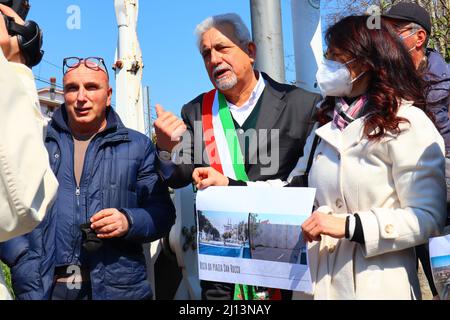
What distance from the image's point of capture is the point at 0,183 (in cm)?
149

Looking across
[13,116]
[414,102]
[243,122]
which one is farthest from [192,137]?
[13,116]

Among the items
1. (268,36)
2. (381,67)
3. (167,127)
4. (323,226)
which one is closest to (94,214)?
(167,127)

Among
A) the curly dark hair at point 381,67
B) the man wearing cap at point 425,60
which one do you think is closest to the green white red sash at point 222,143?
the curly dark hair at point 381,67

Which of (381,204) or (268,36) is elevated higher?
(268,36)

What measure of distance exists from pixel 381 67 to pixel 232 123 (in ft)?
3.05

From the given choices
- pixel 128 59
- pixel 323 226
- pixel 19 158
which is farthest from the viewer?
pixel 128 59

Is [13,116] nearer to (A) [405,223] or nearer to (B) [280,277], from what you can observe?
(B) [280,277]

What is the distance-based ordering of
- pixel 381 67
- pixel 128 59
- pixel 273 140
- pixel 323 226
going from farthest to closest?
1. pixel 128 59
2. pixel 273 140
3. pixel 381 67
4. pixel 323 226

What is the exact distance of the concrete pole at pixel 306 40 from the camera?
12.4ft

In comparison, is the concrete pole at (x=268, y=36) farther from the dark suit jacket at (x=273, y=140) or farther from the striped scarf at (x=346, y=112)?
the striped scarf at (x=346, y=112)

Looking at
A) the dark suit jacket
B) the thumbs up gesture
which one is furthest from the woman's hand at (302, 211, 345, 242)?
the thumbs up gesture

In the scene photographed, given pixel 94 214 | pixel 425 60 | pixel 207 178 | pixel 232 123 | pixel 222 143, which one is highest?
pixel 425 60

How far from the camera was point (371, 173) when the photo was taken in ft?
7.06

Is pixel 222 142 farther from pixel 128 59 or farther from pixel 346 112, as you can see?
pixel 128 59
